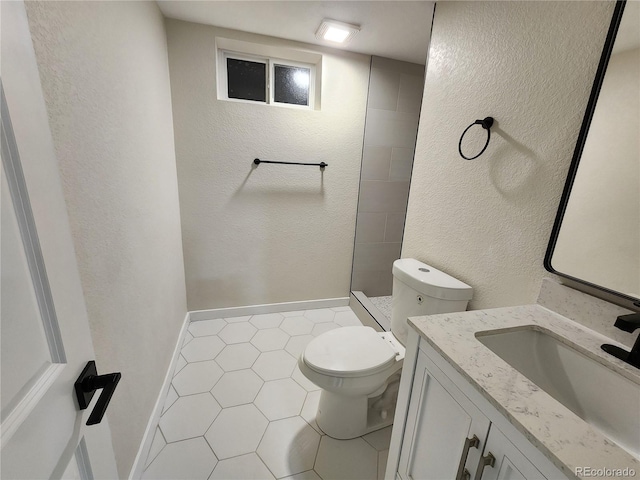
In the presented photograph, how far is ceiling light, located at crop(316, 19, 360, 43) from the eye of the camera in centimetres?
164

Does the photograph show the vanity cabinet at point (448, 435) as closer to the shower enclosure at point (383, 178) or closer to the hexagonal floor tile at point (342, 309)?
the shower enclosure at point (383, 178)

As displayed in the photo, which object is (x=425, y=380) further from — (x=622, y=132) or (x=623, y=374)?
(x=622, y=132)

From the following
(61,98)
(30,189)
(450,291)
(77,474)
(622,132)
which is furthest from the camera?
(450,291)

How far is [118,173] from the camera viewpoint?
0.99 m

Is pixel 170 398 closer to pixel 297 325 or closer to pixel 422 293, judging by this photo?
pixel 297 325

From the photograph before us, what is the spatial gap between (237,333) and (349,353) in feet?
3.88

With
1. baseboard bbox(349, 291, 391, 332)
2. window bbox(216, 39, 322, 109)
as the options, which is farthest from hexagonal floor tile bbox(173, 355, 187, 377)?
window bbox(216, 39, 322, 109)

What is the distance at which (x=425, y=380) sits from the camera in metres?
0.84

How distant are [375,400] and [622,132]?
1448mm

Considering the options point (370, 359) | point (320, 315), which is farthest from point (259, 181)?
point (370, 359)

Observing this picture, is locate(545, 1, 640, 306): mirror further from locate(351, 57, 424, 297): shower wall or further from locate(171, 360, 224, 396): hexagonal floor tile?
locate(171, 360, 224, 396): hexagonal floor tile

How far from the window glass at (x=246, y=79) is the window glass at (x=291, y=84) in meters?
0.09

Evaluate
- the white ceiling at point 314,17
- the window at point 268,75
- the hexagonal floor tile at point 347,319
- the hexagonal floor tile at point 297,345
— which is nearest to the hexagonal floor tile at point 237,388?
the hexagonal floor tile at point 297,345

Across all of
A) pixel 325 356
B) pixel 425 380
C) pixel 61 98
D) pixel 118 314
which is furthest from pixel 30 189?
pixel 325 356
